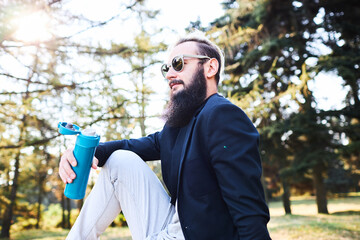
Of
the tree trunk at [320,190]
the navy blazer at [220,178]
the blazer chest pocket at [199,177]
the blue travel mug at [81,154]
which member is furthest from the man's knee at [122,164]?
the tree trunk at [320,190]

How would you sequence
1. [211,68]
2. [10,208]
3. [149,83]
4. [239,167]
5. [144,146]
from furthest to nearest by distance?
[10,208], [149,83], [144,146], [211,68], [239,167]

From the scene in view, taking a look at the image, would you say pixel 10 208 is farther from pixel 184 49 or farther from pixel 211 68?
pixel 211 68

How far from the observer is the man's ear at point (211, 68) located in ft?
6.15

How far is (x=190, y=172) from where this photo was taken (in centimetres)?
137

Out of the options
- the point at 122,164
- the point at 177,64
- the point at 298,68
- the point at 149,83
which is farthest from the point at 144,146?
the point at 298,68

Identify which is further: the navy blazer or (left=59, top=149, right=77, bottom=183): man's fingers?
(left=59, top=149, right=77, bottom=183): man's fingers

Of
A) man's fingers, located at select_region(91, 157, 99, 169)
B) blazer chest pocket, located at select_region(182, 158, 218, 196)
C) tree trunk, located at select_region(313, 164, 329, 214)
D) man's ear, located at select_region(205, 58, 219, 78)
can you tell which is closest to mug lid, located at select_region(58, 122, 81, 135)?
man's fingers, located at select_region(91, 157, 99, 169)

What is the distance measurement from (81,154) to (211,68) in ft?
3.42

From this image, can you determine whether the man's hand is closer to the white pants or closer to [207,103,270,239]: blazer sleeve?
the white pants

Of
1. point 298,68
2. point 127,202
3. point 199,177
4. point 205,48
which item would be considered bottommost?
point 127,202

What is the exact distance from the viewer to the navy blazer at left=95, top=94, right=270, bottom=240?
117 cm

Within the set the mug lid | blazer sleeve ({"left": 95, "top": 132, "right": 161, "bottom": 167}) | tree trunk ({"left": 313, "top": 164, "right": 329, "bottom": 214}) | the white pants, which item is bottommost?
tree trunk ({"left": 313, "top": 164, "right": 329, "bottom": 214})

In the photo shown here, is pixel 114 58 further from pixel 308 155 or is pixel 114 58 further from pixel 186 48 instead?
pixel 308 155

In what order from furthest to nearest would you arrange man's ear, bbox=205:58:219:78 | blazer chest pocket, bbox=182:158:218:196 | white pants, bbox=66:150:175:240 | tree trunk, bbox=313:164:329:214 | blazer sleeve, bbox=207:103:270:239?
tree trunk, bbox=313:164:329:214
man's ear, bbox=205:58:219:78
white pants, bbox=66:150:175:240
blazer chest pocket, bbox=182:158:218:196
blazer sleeve, bbox=207:103:270:239
